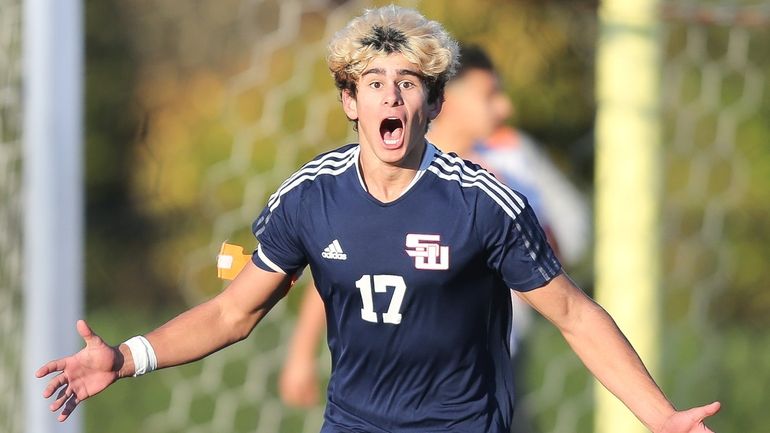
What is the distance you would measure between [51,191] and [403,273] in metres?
1.49

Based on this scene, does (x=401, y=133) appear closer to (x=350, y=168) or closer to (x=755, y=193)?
(x=350, y=168)

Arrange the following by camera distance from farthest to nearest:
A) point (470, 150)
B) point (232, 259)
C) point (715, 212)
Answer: point (715, 212) < point (470, 150) < point (232, 259)

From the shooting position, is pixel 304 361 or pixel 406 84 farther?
pixel 304 361

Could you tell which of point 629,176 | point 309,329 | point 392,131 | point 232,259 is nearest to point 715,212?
point 629,176

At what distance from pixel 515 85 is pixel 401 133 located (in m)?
6.28

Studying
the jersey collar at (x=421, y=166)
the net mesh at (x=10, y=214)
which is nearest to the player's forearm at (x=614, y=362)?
the jersey collar at (x=421, y=166)

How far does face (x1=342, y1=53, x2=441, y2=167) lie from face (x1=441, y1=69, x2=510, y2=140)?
1.63 metres

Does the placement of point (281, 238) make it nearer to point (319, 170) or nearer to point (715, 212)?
point (319, 170)

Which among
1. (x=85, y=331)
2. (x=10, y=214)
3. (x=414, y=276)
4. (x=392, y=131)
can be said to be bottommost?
(x=85, y=331)

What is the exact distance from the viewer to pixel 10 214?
15.1 ft

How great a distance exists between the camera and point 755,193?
31.6 feet

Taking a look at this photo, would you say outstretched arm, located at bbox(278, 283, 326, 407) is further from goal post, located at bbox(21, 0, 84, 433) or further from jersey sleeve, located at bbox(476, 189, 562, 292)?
jersey sleeve, located at bbox(476, 189, 562, 292)

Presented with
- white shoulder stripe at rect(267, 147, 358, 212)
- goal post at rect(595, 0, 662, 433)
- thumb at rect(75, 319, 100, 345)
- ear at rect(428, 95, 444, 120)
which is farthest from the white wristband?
goal post at rect(595, 0, 662, 433)

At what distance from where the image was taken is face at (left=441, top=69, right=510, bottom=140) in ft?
16.1
